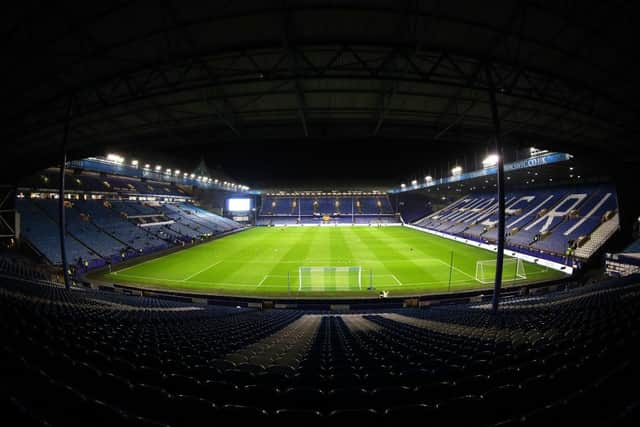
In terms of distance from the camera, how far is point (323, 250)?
1248 inches

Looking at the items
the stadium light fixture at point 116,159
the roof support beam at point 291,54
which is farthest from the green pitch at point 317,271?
the stadium light fixture at point 116,159

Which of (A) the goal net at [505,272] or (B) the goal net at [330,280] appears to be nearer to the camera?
(B) the goal net at [330,280]

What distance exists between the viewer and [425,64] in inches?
336

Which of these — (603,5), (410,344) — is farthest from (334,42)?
(410,344)

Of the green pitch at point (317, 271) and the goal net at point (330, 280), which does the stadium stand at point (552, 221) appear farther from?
the goal net at point (330, 280)

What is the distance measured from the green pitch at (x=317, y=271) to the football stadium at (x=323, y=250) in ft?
1.14

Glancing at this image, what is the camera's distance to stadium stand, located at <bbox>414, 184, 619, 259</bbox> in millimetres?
22875

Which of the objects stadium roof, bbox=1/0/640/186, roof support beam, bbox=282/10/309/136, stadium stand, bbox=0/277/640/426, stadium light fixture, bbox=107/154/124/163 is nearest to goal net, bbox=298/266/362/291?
stadium roof, bbox=1/0/640/186

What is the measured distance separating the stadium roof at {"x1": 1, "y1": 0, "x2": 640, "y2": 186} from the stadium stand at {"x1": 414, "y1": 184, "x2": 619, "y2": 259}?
1365cm

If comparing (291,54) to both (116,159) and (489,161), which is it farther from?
(116,159)

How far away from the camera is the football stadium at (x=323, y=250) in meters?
2.20

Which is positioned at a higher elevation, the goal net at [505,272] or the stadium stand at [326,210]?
the stadium stand at [326,210]

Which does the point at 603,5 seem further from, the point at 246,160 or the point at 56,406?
the point at 246,160

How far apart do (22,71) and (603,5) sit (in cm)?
1762
